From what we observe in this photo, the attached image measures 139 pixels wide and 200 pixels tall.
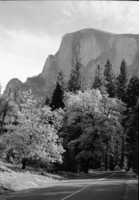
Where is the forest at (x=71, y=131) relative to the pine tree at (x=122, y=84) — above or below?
below

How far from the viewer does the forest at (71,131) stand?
2955 centimetres

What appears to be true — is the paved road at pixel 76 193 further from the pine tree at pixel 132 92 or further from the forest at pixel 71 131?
the pine tree at pixel 132 92

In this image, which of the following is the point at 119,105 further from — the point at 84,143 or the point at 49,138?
the point at 49,138

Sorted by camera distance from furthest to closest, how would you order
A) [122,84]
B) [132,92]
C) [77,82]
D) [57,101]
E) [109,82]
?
[77,82] → [109,82] → [122,84] → [132,92] → [57,101]

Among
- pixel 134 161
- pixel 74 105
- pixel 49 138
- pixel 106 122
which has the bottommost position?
pixel 134 161

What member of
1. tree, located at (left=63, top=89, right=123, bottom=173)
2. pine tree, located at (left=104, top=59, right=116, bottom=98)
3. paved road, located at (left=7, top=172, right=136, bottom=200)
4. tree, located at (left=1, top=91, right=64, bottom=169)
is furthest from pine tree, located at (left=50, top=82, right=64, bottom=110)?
paved road, located at (left=7, top=172, right=136, bottom=200)

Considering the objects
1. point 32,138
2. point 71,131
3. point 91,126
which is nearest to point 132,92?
point 71,131

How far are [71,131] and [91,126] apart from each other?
460 centimetres

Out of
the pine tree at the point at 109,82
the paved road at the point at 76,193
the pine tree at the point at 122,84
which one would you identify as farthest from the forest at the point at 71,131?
the paved road at the point at 76,193

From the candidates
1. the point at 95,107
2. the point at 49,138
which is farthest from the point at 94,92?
the point at 49,138

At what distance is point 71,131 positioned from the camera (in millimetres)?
44094

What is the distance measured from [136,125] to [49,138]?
604 inches

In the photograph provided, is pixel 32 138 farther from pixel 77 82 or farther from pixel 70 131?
pixel 77 82

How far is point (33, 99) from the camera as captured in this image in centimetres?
3503
